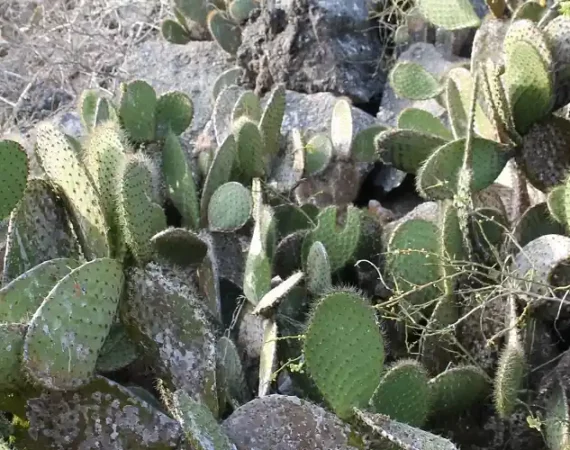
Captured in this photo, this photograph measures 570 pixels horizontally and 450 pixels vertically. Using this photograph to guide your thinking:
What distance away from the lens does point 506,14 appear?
2.69 m

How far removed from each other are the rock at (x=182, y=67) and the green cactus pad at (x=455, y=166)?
1.73m

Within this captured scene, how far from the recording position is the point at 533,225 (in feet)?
6.55

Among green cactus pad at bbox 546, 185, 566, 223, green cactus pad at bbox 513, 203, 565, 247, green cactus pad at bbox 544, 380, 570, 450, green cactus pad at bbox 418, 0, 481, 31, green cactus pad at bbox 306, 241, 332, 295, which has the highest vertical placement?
green cactus pad at bbox 418, 0, 481, 31

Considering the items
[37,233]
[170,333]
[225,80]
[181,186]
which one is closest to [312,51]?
[225,80]

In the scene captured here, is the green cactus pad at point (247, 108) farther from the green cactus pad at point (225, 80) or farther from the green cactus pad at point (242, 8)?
the green cactus pad at point (242, 8)

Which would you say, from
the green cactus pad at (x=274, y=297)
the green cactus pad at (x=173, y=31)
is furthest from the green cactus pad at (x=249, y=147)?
the green cactus pad at (x=173, y=31)

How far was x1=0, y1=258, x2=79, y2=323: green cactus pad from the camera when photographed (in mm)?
1348

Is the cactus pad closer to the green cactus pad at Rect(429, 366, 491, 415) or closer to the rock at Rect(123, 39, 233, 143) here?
the green cactus pad at Rect(429, 366, 491, 415)

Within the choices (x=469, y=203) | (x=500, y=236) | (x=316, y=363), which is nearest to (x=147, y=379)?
(x=316, y=363)

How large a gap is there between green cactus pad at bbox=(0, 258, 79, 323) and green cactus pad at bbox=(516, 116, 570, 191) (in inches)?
53.3

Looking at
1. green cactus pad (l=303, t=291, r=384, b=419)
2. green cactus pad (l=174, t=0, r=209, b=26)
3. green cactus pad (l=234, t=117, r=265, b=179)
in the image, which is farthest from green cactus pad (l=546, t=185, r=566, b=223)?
green cactus pad (l=174, t=0, r=209, b=26)

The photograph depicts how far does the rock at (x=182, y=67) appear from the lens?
3744 mm

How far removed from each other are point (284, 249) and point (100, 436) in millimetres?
899

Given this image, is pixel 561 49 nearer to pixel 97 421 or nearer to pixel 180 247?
pixel 180 247
